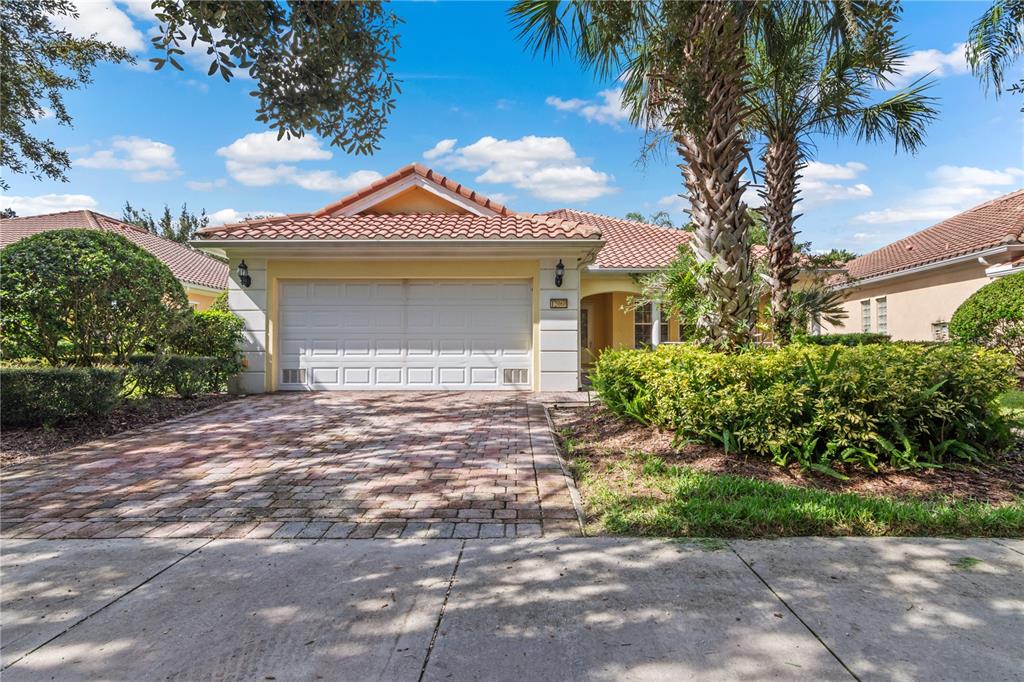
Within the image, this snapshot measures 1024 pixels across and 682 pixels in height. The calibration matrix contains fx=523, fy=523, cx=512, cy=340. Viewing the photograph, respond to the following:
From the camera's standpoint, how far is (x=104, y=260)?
720 centimetres

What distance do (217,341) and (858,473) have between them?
1071cm

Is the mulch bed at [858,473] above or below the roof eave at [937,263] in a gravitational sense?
below

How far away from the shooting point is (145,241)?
68.8 ft

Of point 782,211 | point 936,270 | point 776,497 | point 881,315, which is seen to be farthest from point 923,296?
point 776,497

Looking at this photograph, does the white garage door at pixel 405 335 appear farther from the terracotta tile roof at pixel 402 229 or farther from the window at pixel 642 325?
the window at pixel 642 325

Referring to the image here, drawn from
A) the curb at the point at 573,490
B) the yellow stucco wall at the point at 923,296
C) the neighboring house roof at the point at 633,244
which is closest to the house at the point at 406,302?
the neighboring house roof at the point at 633,244

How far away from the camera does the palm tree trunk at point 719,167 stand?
6.03 metres

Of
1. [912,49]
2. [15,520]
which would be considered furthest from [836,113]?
[15,520]

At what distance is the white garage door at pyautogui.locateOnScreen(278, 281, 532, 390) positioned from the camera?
11289mm

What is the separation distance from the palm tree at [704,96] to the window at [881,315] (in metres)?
15.7

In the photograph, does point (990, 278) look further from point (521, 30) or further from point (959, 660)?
point (959, 660)

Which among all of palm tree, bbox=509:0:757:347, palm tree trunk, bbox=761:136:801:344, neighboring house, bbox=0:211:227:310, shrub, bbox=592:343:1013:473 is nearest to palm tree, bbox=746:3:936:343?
palm tree trunk, bbox=761:136:801:344

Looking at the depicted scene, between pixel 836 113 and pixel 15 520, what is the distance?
12.8 m

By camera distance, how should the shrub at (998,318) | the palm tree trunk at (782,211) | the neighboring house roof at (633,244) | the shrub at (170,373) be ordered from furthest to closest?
the neighboring house roof at (633,244) → the shrub at (998,318) → the palm tree trunk at (782,211) → the shrub at (170,373)
